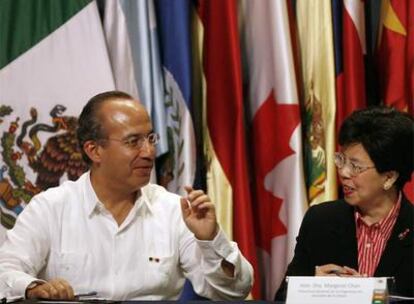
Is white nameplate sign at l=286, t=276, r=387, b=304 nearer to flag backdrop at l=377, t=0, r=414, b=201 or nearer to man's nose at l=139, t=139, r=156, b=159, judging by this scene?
man's nose at l=139, t=139, r=156, b=159

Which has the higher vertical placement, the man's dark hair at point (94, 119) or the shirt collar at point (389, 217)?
the man's dark hair at point (94, 119)

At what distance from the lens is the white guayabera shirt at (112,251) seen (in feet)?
9.45

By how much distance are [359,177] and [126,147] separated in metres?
0.78

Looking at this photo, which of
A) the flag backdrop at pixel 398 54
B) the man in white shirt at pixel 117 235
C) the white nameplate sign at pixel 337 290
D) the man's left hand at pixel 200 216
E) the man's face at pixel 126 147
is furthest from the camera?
the flag backdrop at pixel 398 54

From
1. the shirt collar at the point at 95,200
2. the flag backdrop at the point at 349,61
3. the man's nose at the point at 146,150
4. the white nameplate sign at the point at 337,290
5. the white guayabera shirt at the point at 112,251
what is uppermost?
the flag backdrop at the point at 349,61

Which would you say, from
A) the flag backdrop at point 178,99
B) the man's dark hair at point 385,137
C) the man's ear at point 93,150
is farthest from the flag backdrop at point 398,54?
the man's ear at point 93,150

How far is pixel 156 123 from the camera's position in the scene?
13.3 ft

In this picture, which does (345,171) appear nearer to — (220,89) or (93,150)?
(93,150)

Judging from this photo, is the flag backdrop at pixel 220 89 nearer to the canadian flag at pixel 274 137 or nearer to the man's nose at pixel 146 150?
the canadian flag at pixel 274 137

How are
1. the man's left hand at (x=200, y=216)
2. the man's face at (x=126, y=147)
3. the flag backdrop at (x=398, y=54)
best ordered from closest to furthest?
the man's left hand at (x=200, y=216), the man's face at (x=126, y=147), the flag backdrop at (x=398, y=54)

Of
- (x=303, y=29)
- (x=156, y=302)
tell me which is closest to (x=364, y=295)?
(x=156, y=302)

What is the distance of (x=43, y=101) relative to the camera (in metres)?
4.04

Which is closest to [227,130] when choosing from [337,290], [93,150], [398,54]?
[398,54]

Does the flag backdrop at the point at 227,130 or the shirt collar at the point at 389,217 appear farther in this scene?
the flag backdrop at the point at 227,130
